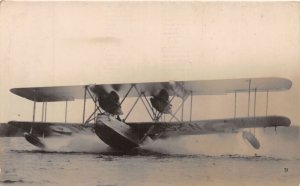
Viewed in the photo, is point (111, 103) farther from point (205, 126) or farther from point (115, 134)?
point (205, 126)

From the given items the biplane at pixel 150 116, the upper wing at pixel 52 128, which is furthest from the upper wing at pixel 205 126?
the upper wing at pixel 52 128

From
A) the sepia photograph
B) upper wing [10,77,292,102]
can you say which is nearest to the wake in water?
the sepia photograph

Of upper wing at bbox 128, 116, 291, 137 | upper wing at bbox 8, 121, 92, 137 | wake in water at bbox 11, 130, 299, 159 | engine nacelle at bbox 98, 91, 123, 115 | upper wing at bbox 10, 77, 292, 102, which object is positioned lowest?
wake in water at bbox 11, 130, 299, 159

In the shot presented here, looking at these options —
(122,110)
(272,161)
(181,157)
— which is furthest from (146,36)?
(272,161)

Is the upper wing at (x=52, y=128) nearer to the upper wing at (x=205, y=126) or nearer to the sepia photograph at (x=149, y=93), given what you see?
the sepia photograph at (x=149, y=93)

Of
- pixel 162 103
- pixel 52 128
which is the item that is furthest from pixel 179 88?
pixel 52 128

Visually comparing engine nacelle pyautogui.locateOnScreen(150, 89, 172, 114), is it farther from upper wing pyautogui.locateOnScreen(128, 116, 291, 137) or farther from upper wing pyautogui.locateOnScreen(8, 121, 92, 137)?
upper wing pyautogui.locateOnScreen(8, 121, 92, 137)
